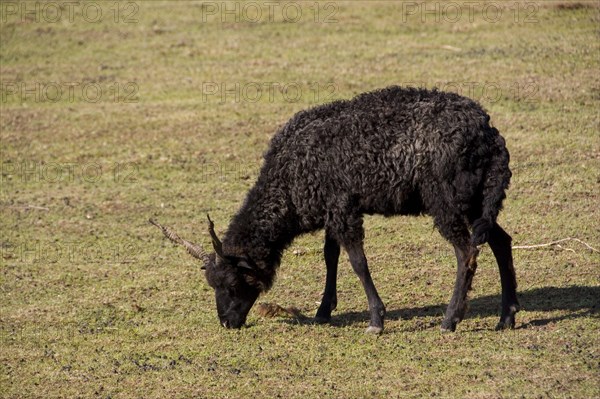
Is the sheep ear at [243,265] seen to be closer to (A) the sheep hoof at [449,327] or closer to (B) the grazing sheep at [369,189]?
(B) the grazing sheep at [369,189]

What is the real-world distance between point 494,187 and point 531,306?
175cm

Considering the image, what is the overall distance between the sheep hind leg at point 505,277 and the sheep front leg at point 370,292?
1305 millimetres

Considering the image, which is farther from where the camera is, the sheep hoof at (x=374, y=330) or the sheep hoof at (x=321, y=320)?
the sheep hoof at (x=321, y=320)

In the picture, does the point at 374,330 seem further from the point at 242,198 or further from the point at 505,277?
the point at 242,198

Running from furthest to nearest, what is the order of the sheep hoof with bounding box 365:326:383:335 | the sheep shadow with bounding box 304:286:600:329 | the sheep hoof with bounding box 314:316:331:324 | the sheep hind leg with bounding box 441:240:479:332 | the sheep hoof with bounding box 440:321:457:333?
the sheep hoof with bounding box 314:316:331:324
the sheep shadow with bounding box 304:286:600:329
the sheep hoof with bounding box 365:326:383:335
the sheep hoof with bounding box 440:321:457:333
the sheep hind leg with bounding box 441:240:479:332

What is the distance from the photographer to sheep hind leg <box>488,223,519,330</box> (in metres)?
11.0

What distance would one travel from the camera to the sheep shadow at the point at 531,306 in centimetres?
1159

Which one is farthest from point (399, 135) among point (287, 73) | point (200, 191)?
point (287, 73)

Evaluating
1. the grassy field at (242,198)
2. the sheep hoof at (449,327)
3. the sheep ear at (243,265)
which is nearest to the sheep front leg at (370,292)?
the grassy field at (242,198)

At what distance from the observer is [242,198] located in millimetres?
17359

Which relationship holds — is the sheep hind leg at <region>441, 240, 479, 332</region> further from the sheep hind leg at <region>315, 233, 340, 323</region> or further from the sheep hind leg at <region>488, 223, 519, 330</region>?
the sheep hind leg at <region>315, 233, 340, 323</region>

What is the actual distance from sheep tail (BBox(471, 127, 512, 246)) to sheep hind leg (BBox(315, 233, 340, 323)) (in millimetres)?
1924

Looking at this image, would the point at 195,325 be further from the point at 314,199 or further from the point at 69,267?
the point at 69,267

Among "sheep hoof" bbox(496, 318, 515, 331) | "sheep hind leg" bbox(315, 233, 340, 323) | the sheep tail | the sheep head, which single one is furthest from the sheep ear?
"sheep hoof" bbox(496, 318, 515, 331)
